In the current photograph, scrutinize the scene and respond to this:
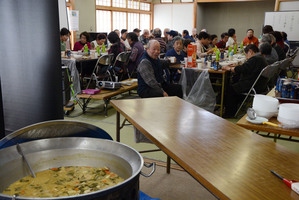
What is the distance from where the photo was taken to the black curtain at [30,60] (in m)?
1.77

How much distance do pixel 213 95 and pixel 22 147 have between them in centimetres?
341

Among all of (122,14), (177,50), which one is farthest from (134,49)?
(122,14)

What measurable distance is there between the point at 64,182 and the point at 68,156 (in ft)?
0.56

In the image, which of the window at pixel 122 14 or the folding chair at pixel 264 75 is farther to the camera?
the window at pixel 122 14

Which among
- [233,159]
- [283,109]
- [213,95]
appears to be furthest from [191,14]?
[233,159]

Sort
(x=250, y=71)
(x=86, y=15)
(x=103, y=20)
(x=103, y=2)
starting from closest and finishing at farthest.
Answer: (x=250, y=71), (x=86, y=15), (x=103, y=2), (x=103, y=20)

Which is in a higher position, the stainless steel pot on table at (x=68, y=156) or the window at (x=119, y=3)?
the window at (x=119, y=3)

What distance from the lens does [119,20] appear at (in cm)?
1102

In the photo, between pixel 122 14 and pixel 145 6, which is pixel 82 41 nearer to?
pixel 122 14

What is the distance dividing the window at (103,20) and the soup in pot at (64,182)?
367 inches

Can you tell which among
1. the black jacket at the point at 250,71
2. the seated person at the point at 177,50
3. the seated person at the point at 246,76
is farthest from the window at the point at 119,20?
the black jacket at the point at 250,71

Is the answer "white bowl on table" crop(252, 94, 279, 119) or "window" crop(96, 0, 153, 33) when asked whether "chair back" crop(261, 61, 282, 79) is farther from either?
"window" crop(96, 0, 153, 33)

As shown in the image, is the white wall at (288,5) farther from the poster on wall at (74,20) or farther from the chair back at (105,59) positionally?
the chair back at (105,59)

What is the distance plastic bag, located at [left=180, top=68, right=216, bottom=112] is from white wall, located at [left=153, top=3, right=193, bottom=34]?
28.1 ft
